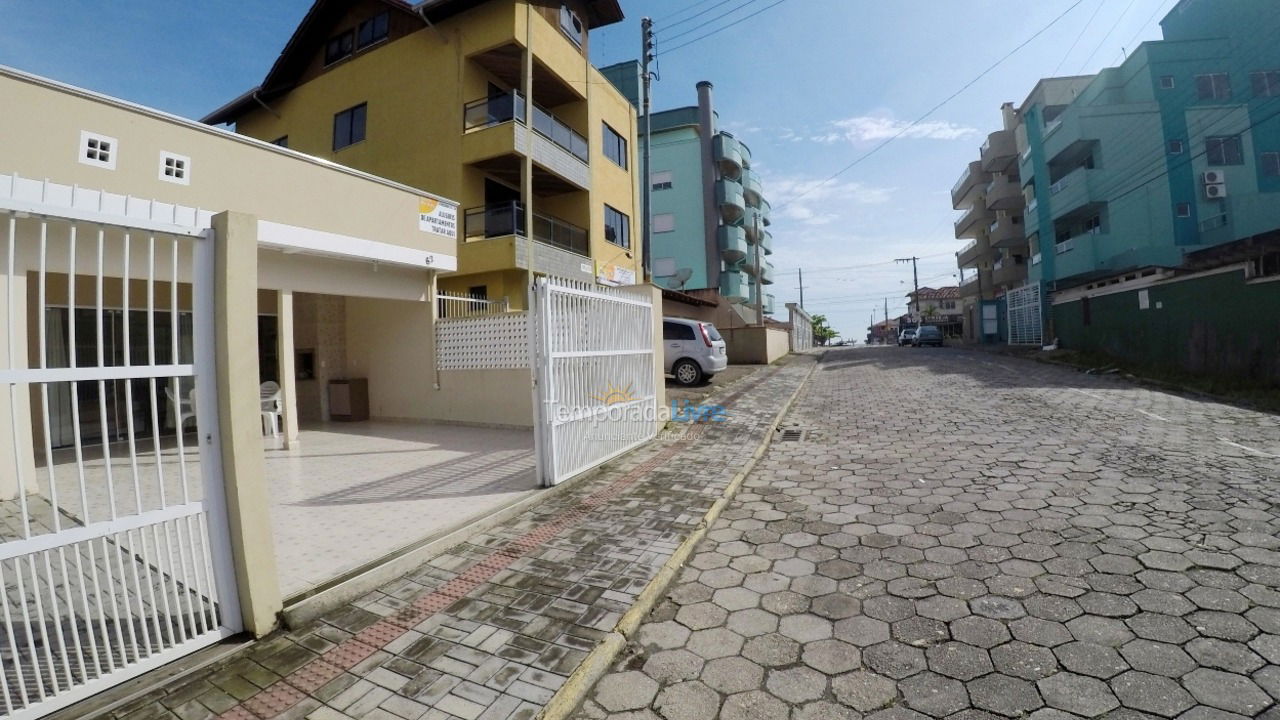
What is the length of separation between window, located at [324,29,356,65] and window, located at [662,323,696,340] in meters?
12.4

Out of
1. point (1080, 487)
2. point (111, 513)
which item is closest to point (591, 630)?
point (111, 513)

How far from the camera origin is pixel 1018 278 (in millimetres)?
31594

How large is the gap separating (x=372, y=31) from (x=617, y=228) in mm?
8844

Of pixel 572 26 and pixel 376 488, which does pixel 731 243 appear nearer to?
pixel 572 26

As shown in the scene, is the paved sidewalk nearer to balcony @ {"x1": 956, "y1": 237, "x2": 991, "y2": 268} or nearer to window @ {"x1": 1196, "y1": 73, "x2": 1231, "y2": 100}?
window @ {"x1": 1196, "y1": 73, "x2": 1231, "y2": 100}

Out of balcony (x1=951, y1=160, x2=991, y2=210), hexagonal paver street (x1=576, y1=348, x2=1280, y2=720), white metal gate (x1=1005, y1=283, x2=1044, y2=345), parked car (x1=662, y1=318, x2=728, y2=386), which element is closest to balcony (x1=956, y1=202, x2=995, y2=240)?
balcony (x1=951, y1=160, x2=991, y2=210)

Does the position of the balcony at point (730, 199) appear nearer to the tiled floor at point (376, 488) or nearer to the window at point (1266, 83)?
the window at point (1266, 83)

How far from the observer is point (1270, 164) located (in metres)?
19.5

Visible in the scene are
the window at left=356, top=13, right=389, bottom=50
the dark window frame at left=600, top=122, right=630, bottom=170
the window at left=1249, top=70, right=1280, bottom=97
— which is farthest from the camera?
the window at left=1249, top=70, right=1280, bottom=97

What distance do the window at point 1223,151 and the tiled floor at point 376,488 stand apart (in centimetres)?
2846

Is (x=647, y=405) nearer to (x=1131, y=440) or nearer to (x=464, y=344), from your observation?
(x=464, y=344)

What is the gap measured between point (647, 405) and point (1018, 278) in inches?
1349

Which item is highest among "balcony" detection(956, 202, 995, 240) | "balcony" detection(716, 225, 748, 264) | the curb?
"balcony" detection(956, 202, 995, 240)

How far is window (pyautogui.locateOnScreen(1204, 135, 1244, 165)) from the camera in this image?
19.9 metres
